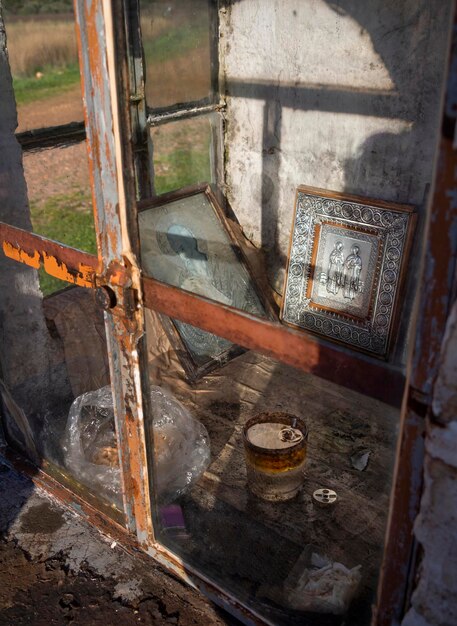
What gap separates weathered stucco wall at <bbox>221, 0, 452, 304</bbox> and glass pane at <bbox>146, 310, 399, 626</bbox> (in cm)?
134

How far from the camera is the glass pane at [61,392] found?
9.29 ft

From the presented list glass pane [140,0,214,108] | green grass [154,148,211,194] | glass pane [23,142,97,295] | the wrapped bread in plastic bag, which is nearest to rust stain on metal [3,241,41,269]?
the wrapped bread in plastic bag

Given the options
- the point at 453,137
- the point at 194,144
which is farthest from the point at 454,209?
the point at 194,144

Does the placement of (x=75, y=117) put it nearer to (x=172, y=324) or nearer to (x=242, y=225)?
(x=242, y=225)

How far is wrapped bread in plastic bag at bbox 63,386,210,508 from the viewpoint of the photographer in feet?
9.20

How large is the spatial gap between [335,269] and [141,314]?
2298 millimetres

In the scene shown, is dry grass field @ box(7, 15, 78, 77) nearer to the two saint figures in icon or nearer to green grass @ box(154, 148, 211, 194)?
green grass @ box(154, 148, 211, 194)

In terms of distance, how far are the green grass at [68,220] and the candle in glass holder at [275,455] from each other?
14.1 ft

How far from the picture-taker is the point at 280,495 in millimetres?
2914

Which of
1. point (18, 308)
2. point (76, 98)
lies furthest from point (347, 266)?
point (76, 98)

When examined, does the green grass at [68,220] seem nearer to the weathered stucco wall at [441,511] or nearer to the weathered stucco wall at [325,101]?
the weathered stucco wall at [325,101]

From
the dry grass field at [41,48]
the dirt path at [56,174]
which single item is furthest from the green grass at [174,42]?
the dry grass field at [41,48]

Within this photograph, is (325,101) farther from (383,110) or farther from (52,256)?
(52,256)

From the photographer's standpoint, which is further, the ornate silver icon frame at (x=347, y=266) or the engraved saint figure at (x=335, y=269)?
the engraved saint figure at (x=335, y=269)
